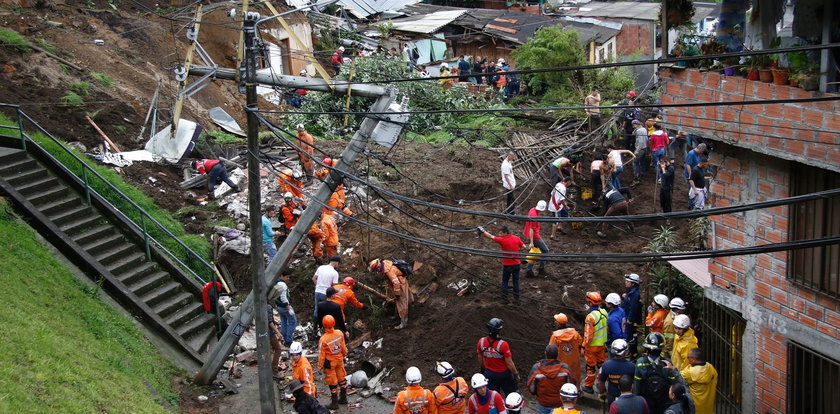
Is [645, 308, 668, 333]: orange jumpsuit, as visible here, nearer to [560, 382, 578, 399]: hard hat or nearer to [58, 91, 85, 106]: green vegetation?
[560, 382, 578, 399]: hard hat

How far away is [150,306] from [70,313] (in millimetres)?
2086

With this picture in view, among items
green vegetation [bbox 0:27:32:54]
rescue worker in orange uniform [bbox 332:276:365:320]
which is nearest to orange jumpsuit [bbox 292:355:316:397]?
rescue worker in orange uniform [bbox 332:276:365:320]

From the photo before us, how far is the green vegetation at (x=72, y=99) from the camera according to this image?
20.7 meters

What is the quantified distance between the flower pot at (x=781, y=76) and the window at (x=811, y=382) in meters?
3.36

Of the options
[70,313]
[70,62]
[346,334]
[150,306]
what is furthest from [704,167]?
[70,62]

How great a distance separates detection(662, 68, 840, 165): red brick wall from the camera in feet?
29.9

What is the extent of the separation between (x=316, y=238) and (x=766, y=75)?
951 cm

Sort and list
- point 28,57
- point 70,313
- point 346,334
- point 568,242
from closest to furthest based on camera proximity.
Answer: point 70,313, point 346,334, point 568,242, point 28,57

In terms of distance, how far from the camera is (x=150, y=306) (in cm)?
1462

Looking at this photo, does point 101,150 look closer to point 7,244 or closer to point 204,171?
point 204,171

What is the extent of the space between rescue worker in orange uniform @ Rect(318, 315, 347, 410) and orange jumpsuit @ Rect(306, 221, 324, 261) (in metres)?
4.15

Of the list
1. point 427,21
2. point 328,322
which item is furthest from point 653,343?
point 427,21

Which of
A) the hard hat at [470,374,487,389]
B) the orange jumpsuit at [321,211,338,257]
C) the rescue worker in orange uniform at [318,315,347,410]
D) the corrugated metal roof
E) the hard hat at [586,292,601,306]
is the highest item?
the corrugated metal roof

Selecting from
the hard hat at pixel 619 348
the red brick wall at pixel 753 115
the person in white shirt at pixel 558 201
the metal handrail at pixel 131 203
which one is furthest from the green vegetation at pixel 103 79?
the hard hat at pixel 619 348
